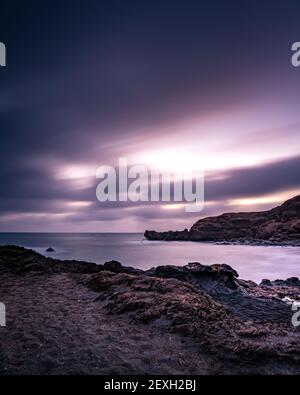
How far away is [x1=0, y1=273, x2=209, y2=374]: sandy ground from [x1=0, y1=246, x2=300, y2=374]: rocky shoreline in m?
0.02

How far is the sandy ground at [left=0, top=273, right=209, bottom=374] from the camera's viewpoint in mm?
7039

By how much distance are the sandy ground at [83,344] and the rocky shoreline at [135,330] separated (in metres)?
0.02

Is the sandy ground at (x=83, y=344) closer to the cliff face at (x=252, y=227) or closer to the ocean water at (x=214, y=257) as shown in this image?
the ocean water at (x=214, y=257)

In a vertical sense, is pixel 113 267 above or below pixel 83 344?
above

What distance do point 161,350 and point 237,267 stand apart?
35.7 metres

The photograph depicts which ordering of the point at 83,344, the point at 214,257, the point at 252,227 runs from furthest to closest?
the point at 252,227
the point at 214,257
the point at 83,344

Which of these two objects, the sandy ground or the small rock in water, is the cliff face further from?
the sandy ground

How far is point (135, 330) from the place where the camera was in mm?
8961

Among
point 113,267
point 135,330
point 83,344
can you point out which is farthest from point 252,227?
point 83,344

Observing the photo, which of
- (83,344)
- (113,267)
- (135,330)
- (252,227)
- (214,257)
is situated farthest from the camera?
(252,227)

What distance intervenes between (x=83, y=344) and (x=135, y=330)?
1633mm

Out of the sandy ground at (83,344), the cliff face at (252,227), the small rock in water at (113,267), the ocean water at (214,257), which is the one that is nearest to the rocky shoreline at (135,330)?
the sandy ground at (83,344)

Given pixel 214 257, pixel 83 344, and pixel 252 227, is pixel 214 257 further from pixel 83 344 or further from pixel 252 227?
pixel 252 227

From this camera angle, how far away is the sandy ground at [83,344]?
7.04 metres
